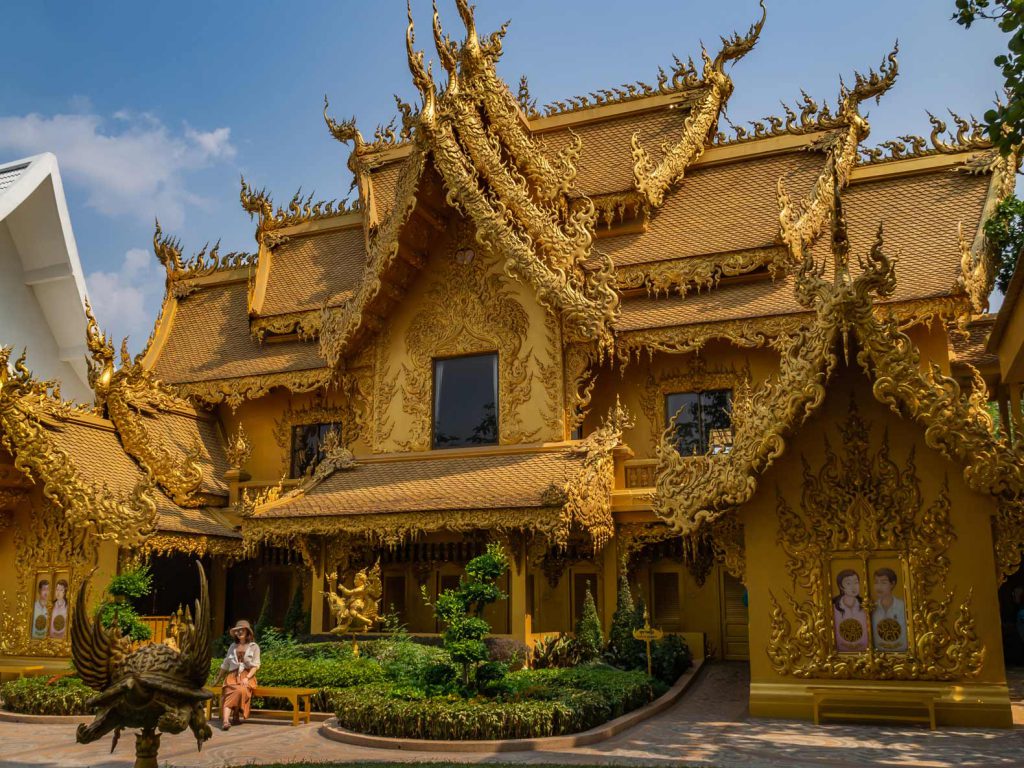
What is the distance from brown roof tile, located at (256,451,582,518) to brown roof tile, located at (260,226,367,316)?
3.67 m

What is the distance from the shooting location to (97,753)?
7496 millimetres

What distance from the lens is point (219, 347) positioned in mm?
16375

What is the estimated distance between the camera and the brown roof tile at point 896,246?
12523mm

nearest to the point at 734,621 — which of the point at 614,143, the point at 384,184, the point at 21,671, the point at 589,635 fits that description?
the point at 589,635

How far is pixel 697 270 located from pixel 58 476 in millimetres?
8638

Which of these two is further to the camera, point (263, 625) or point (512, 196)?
point (512, 196)

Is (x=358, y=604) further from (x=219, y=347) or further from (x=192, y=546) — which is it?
(x=219, y=347)

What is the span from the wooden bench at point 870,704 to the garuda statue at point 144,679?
5735 mm

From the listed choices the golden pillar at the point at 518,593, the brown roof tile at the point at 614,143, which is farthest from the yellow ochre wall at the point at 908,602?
the brown roof tile at the point at 614,143

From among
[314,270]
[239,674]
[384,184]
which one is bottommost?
[239,674]

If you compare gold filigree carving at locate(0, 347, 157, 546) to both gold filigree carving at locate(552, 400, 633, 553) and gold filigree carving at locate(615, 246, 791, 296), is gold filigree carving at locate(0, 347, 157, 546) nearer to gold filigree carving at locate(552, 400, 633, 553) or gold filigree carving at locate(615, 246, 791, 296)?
gold filigree carving at locate(552, 400, 633, 553)

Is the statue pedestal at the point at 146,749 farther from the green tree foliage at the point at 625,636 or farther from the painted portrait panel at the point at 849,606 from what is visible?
the green tree foliage at the point at 625,636

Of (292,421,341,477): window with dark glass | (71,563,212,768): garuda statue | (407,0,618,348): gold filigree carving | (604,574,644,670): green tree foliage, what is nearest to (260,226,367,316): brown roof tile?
(292,421,341,477): window with dark glass

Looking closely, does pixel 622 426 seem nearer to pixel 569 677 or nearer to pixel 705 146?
pixel 569 677
